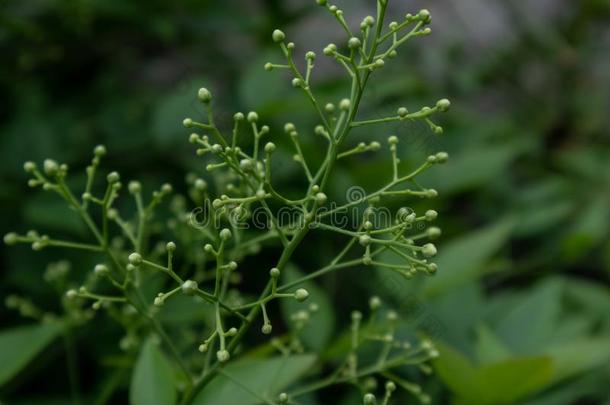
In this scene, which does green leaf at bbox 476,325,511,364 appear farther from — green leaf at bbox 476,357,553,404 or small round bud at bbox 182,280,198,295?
small round bud at bbox 182,280,198,295

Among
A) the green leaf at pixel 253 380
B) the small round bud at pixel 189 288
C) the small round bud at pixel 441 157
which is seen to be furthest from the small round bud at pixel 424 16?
the green leaf at pixel 253 380

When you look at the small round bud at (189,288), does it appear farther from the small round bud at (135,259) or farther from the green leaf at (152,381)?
the green leaf at (152,381)


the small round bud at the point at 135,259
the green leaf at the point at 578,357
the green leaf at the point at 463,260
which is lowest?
the green leaf at the point at 578,357

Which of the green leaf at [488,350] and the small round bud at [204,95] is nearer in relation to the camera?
the small round bud at [204,95]

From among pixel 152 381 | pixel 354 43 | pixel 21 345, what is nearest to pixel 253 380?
pixel 152 381

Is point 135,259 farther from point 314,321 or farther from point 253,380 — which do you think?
point 314,321

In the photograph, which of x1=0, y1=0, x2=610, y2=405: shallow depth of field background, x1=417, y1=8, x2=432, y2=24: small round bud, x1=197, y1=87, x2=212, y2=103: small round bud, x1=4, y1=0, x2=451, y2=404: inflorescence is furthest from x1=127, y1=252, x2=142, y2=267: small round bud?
x1=0, y1=0, x2=610, y2=405: shallow depth of field background
